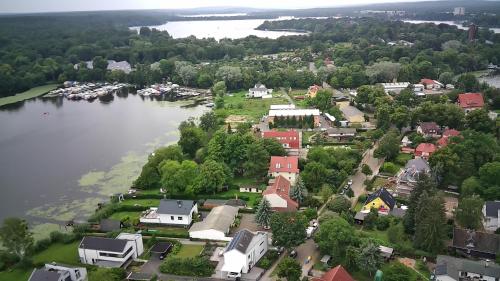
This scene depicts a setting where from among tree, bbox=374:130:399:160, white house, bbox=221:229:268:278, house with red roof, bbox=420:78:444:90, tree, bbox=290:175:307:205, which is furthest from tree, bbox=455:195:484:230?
house with red roof, bbox=420:78:444:90

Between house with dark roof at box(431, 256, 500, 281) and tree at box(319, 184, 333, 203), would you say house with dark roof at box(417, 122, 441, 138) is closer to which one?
tree at box(319, 184, 333, 203)

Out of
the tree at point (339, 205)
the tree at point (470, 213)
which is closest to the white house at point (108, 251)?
the tree at point (339, 205)

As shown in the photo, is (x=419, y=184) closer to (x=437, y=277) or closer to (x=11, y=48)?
(x=437, y=277)

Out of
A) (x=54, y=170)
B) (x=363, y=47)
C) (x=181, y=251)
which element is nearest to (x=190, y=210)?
(x=181, y=251)

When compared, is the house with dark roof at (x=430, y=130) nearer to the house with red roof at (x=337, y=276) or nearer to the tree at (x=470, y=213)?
the tree at (x=470, y=213)

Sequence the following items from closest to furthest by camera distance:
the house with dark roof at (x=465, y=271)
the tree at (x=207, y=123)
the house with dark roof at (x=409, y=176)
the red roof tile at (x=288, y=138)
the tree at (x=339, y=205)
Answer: the house with dark roof at (x=465, y=271), the tree at (x=339, y=205), the house with dark roof at (x=409, y=176), the red roof tile at (x=288, y=138), the tree at (x=207, y=123)

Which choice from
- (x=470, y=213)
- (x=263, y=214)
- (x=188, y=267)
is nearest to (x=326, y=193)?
(x=263, y=214)
